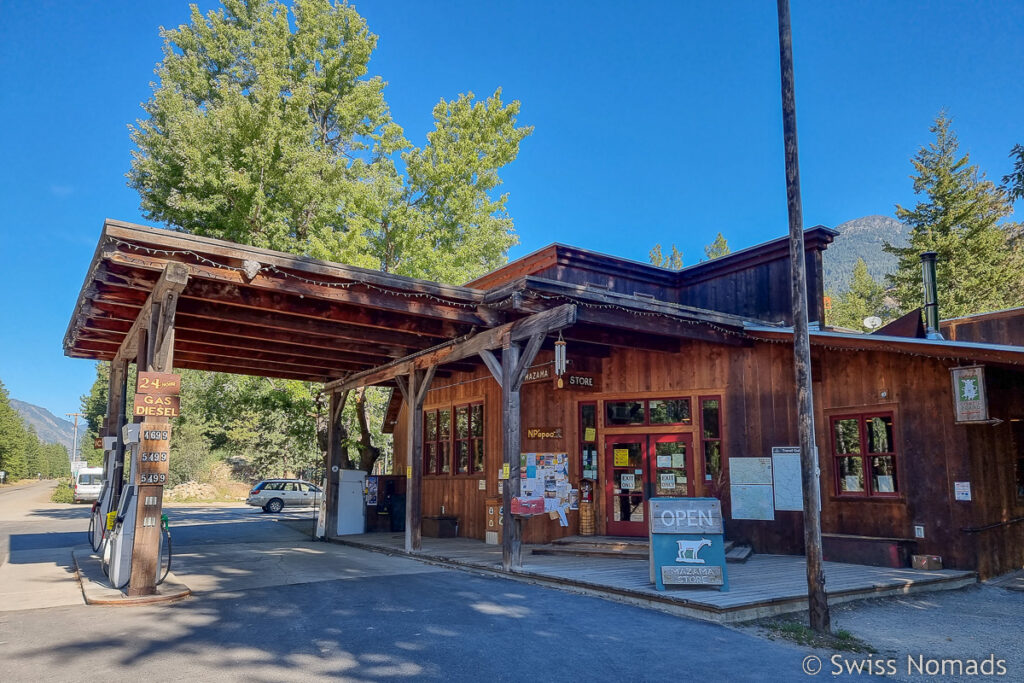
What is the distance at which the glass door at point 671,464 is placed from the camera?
12.3 m

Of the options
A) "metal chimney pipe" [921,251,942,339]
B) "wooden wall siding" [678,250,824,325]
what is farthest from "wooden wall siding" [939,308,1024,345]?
"wooden wall siding" [678,250,824,325]

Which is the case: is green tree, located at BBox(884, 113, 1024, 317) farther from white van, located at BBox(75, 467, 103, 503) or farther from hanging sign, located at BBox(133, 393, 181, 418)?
white van, located at BBox(75, 467, 103, 503)

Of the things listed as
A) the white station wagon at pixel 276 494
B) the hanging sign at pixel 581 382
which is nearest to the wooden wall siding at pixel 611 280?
the hanging sign at pixel 581 382

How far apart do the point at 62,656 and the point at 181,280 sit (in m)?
4.09

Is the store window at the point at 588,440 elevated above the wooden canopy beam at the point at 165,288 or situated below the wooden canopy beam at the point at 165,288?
below

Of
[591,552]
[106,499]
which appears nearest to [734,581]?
[591,552]

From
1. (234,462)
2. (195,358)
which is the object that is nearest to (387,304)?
(195,358)

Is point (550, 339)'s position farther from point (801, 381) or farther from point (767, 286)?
point (801, 381)

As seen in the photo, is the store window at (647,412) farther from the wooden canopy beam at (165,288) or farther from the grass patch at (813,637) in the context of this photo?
the wooden canopy beam at (165,288)

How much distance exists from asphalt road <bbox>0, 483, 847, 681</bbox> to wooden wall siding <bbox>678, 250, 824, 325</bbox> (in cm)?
756

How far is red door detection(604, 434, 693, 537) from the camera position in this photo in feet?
40.8

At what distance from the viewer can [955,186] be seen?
29.0 m

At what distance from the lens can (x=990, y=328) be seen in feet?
46.2

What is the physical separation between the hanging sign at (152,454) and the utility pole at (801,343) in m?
7.23
